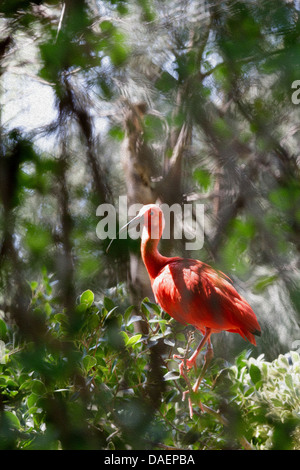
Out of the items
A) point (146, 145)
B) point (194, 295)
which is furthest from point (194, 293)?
point (146, 145)

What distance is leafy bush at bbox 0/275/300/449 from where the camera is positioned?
65 centimetres

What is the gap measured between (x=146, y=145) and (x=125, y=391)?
1.20 ft

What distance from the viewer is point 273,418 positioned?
25.0 inches

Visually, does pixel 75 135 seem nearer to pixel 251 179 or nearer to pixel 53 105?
pixel 53 105

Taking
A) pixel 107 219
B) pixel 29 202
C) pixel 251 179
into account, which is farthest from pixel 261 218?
pixel 29 202

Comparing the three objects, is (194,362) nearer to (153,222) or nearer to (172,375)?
(172,375)

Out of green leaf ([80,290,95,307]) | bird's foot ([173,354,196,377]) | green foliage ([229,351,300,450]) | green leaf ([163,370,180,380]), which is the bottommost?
green foliage ([229,351,300,450])

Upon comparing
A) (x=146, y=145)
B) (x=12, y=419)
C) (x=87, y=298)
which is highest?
(x=146, y=145)

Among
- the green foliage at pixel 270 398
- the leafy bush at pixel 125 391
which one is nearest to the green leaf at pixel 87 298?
the leafy bush at pixel 125 391

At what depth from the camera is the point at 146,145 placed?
751 mm

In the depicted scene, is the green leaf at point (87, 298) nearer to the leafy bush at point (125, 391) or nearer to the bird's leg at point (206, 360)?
the leafy bush at point (125, 391)

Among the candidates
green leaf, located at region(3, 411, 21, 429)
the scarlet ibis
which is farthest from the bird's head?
green leaf, located at region(3, 411, 21, 429)

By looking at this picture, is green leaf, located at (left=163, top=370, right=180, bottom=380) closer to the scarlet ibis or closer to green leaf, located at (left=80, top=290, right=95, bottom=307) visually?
the scarlet ibis

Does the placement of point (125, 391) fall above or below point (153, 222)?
below
